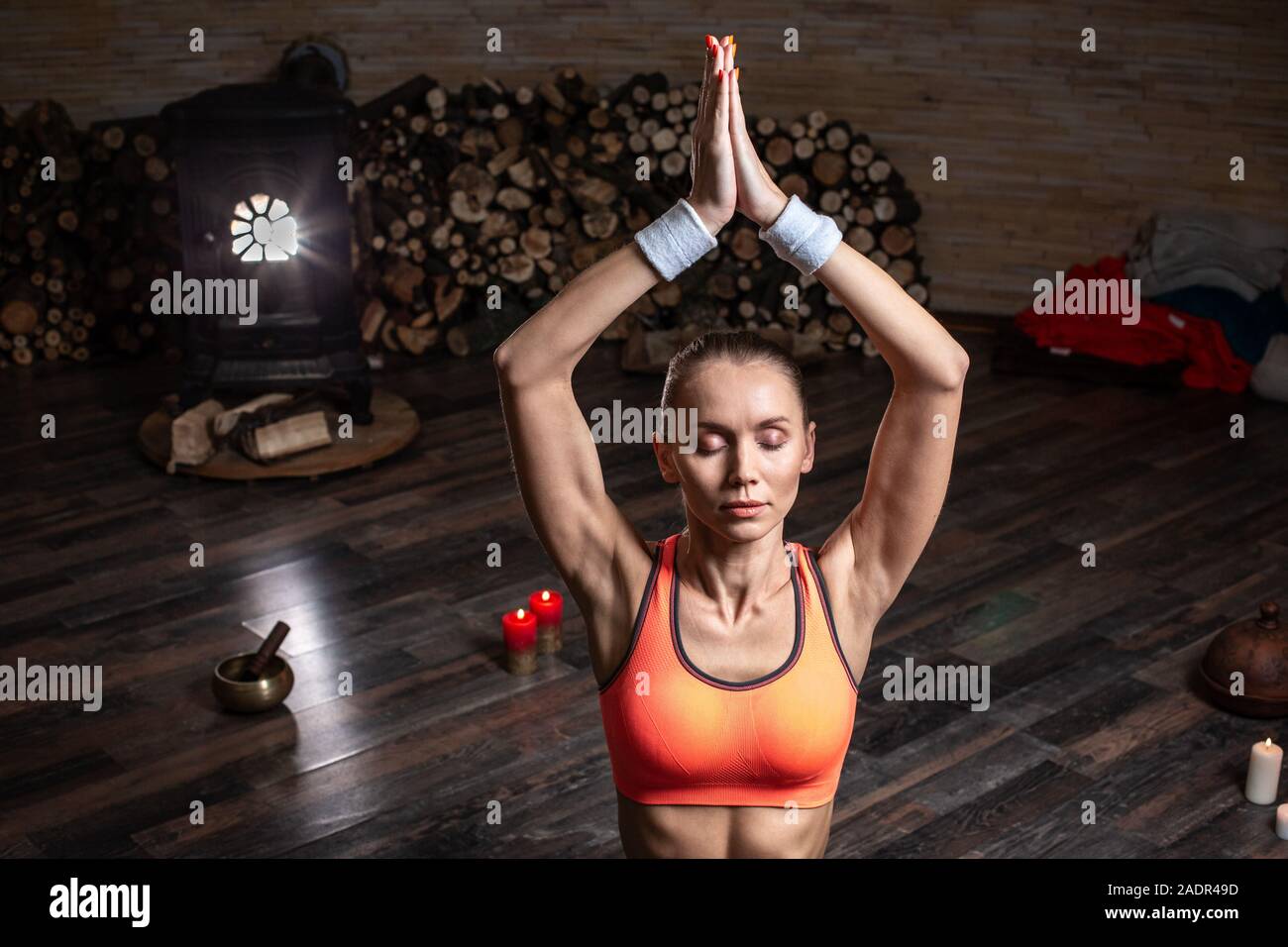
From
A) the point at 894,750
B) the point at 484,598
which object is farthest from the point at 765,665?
the point at 484,598

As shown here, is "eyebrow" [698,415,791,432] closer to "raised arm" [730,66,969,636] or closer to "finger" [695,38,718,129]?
"raised arm" [730,66,969,636]

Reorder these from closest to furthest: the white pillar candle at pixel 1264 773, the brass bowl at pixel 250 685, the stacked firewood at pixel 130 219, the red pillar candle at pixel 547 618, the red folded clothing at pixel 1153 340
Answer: the white pillar candle at pixel 1264 773
the brass bowl at pixel 250 685
the red pillar candle at pixel 547 618
the red folded clothing at pixel 1153 340
the stacked firewood at pixel 130 219

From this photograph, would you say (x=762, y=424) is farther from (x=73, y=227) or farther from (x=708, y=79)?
(x=73, y=227)

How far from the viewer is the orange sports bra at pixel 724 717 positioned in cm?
160

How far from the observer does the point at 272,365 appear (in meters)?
5.33

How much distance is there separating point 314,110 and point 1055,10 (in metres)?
3.12

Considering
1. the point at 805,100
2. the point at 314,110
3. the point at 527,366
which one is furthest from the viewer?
the point at 805,100

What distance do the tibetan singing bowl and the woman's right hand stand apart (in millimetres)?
2630

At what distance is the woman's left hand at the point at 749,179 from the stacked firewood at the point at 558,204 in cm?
490

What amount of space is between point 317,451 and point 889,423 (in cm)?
389

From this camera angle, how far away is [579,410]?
5.29ft

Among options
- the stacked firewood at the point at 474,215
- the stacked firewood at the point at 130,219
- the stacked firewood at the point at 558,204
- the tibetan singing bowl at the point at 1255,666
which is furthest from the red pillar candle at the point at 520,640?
the stacked firewood at the point at 130,219

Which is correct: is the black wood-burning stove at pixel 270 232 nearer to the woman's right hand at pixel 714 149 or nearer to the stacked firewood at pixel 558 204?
the stacked firewood at pixel 558 204
